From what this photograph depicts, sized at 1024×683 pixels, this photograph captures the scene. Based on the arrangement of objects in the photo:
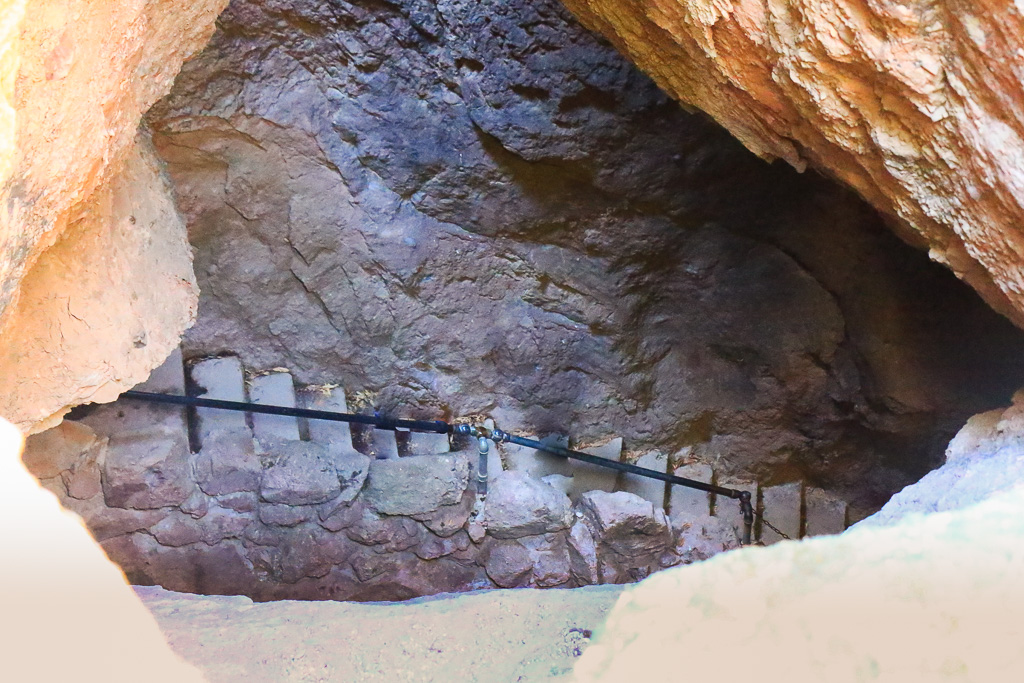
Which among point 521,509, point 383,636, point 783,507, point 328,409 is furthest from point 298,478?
point 783,507

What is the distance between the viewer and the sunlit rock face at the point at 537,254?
2316 millimetres

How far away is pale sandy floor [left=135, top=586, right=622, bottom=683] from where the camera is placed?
132 centimetres

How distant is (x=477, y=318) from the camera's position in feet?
8.68

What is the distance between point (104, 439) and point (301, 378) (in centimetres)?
63

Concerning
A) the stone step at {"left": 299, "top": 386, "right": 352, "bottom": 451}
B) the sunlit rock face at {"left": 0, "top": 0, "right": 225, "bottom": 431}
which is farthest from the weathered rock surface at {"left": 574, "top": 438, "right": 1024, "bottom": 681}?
the stone step at {"left": 299, "top": 386, "right": 352, "bottom": 451}

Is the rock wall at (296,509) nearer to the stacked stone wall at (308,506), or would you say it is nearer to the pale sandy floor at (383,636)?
the stacked stone wall at (308,506)

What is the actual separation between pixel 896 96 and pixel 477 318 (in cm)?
161

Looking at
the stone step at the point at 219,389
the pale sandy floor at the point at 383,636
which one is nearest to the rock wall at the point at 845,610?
the pale sandy floor at the point at 383,636

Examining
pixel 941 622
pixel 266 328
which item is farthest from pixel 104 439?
pixel 941 622

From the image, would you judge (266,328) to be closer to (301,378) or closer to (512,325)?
(301,378)

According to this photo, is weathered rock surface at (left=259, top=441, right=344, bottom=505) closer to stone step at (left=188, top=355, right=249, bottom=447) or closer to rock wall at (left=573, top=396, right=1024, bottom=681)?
stone step at (left=188, top=355, right=249, bottom=447)

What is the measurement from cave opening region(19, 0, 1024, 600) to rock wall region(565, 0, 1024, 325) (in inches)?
31.4

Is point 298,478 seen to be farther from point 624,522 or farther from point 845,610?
point 845,610

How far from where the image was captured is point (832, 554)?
3.06ft
